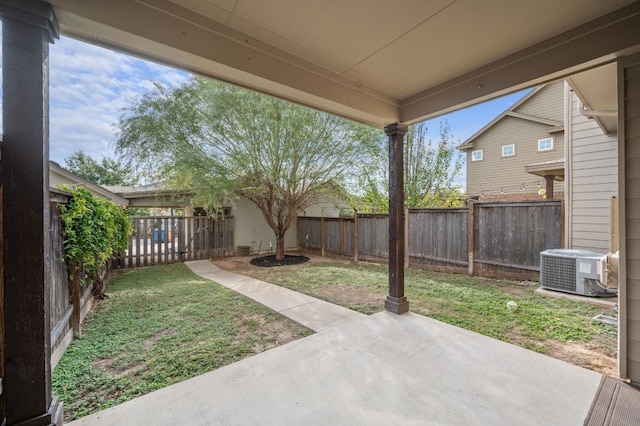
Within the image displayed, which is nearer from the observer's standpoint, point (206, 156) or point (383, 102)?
point (383, 102)

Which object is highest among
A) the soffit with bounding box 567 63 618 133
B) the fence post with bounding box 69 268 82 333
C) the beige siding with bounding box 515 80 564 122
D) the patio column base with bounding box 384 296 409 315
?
the beige siding with bounding box 515 80 564 122

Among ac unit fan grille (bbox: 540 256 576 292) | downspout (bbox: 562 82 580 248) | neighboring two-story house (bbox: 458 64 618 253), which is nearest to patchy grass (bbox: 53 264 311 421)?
neighboring two-story house (bbox: 458 64 618 253)

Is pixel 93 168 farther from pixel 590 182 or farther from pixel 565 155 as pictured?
pixel 590 182

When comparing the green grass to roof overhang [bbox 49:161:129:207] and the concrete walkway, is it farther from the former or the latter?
roof overhang [bbox 49:161:129:207]

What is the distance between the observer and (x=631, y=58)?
79.1 inches

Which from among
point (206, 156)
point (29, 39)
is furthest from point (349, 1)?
point (206, 156)

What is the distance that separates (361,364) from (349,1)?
2.79 meters

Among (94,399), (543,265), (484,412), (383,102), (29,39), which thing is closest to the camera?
(29,39)

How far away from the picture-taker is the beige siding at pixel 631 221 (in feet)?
6.66

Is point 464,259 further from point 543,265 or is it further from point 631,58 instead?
point 631,58

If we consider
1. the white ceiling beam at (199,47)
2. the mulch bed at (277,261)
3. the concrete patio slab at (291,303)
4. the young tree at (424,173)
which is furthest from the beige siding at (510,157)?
the white ceiling beam at (199,47)

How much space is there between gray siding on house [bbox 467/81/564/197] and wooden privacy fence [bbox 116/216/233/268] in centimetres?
1115

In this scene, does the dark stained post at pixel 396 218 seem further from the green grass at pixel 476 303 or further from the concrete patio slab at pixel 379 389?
the concrete patio slab at pixel 379 389

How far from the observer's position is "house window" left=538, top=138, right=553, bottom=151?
33.4 ft
